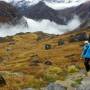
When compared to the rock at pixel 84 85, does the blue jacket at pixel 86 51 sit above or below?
above

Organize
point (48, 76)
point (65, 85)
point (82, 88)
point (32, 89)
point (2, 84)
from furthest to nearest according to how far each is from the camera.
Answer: point (48, 76) < point (2, 84) < point (32, 89) < point (65, 85) < point (82, 88)

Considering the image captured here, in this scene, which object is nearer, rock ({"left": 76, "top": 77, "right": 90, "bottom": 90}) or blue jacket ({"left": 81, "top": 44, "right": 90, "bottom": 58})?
rock ({"left": 76, "top": 77, "right": 90, "bottom": 90})

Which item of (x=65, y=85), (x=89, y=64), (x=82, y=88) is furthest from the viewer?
(x=89, y=64)

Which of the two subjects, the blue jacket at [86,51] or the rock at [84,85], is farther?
the blue jacket at [86,51]

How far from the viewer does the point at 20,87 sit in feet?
122

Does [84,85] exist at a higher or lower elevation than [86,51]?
lower

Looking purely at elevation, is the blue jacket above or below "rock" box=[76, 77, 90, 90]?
above

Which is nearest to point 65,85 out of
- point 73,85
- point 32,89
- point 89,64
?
point 73,85

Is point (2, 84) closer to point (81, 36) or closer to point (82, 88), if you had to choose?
point (82, 88)

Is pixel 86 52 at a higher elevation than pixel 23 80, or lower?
higher

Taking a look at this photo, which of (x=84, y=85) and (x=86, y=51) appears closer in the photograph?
(x=84, y=85)

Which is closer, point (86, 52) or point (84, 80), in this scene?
point (84, 80)

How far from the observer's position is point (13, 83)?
40750mm

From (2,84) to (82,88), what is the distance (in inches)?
481
